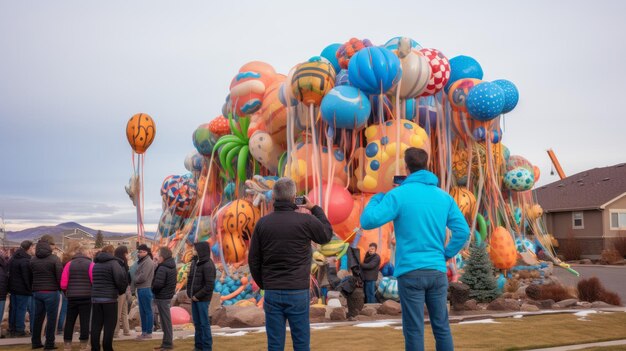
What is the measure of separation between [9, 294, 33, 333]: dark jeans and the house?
29856mm

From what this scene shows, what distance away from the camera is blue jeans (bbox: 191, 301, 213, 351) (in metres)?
6.85

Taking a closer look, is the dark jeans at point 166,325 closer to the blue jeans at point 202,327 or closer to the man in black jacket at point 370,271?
the blue jeans at point 202,327

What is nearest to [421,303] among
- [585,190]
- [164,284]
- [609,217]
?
[164,284]

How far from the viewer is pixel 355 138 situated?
632 inches

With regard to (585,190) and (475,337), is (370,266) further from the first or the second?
(585,190)

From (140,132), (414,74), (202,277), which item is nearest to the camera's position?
(202,277)

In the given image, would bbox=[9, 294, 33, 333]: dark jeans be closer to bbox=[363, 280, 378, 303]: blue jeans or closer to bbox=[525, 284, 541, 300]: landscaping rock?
bbox=[363, 280, 378, 303]: blue jeans

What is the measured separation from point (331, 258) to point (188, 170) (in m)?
14.9

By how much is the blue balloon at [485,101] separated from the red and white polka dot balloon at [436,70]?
0.88 meters

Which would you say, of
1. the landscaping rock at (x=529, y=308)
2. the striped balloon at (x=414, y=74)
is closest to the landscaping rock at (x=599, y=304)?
the landscaping rock at (x=529, y=308)

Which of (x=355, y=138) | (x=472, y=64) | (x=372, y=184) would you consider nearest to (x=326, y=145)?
(x=355, y=138)

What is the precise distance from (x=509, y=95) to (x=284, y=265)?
14569 millimetres

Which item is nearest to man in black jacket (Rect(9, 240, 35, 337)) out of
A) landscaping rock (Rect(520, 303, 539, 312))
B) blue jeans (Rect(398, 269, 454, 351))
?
blue jeans (Rect(398, 269, 454, 351))

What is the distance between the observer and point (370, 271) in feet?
38.6
